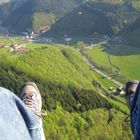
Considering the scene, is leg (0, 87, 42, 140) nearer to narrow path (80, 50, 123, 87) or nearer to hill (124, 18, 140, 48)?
narrow path (80, 50, 123, 87)

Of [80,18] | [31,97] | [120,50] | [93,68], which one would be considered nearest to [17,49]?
[120,50]

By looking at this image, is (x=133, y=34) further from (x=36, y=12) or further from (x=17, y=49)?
(x=36, y=12)

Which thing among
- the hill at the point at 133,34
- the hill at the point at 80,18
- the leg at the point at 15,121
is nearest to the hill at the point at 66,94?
the hill at the point at 133,34

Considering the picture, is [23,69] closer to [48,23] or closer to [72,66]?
[72,66]

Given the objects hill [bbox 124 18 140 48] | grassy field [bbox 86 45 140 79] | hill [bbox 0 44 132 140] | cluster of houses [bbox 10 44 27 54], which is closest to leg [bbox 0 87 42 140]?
hill [bbox 0 44 132 140]

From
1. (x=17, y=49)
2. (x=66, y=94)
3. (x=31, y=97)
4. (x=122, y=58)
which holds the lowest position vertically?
(x=17, y=49)

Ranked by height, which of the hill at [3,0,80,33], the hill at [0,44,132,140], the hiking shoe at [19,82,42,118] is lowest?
the hill at [3,0,80,33]

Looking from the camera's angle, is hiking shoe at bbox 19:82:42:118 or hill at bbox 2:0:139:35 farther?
hill at bbox 2:0:139:35

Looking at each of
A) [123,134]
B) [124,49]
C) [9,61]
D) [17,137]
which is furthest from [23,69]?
[17,137]
